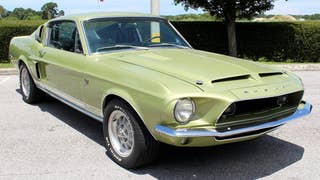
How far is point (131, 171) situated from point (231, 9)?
1037cm

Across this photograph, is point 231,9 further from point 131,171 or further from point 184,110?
point 184,110

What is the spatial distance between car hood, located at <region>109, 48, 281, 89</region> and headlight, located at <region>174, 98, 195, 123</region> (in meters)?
0.26

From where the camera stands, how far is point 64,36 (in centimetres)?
632

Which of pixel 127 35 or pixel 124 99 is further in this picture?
pixel 127 35

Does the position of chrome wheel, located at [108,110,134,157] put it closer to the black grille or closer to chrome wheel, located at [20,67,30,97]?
the black grille

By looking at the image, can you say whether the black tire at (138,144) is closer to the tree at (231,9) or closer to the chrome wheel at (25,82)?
the chrome wheel at (25,82)

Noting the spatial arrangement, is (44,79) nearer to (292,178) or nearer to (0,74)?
(292,178)

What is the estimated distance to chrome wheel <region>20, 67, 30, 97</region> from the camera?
25.5 feet

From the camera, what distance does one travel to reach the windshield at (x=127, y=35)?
5.58 meters

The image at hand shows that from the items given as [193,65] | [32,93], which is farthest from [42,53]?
[193,65]

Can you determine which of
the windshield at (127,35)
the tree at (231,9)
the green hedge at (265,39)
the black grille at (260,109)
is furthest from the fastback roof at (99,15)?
the green hedge at (265,39)

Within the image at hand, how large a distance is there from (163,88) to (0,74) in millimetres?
8764

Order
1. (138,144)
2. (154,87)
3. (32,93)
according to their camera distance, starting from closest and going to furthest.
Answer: (154,87) < (138,144) < (32,93)

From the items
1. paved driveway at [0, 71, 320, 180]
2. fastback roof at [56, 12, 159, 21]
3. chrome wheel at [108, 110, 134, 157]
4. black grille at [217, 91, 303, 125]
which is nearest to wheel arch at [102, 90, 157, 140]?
chrome wheel at [108, 110, 134, 157]
